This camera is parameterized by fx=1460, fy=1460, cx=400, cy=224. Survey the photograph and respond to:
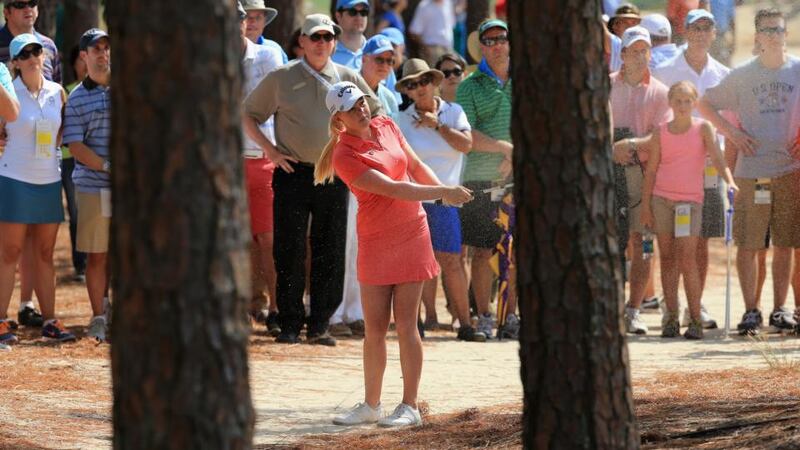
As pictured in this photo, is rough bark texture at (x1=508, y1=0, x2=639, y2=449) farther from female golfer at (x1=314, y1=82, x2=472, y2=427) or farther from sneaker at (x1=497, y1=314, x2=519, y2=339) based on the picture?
sneaker at (x1=497, y1=314, x2=519, y2=339)

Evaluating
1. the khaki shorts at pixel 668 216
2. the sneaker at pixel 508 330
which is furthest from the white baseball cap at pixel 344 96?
the khaki shorts at pixel 668 216

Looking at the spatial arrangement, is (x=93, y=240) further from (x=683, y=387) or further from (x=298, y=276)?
(x=683, y=387)

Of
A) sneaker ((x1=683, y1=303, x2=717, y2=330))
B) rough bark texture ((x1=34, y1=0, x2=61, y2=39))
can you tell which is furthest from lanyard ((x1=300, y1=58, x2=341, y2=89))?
rough bark texture ((x1=34, y1=0, x2=61, y2=39))

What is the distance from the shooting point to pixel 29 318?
11688 mm

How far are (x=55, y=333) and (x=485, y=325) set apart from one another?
341 cm

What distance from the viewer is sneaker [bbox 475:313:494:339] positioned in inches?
466

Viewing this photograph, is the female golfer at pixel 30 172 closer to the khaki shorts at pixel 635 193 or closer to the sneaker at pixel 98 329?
the sneaker at pixel 98 329

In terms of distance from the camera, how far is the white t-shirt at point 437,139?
1145 centimetres

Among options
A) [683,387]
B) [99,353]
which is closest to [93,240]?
[99,353]

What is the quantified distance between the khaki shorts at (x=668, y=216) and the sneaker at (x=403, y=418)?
4114 millimetres

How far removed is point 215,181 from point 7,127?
22.6 ft

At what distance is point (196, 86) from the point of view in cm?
430

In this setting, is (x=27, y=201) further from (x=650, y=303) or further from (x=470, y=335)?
(x=650, y=303)

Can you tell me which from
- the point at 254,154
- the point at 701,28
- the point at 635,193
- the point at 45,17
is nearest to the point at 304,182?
the point at 254,154
